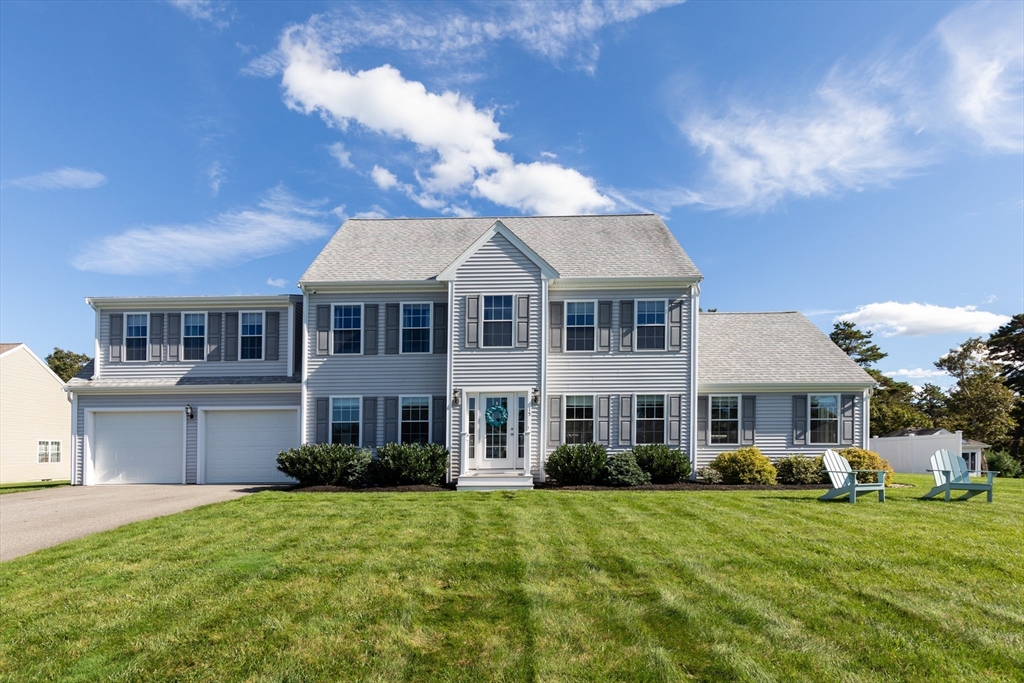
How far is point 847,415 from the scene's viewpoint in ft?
59.3

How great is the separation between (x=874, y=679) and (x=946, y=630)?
1363 millimetres

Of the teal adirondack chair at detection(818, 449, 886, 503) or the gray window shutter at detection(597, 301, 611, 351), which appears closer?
the teal adirondack chair at detection(818, 449, 886, 503)

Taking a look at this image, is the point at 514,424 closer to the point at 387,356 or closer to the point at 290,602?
the point at 387,356

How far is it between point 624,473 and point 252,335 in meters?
11.7

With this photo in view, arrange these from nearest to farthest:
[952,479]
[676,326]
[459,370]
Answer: [952,479]
[459,370]
[676,326]

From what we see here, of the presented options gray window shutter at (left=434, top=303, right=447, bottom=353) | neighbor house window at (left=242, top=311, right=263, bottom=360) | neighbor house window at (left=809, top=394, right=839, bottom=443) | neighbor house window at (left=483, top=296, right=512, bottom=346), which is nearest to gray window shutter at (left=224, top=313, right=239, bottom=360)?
neighbor house window at (left=242, top=311, right=263, bottom=360)

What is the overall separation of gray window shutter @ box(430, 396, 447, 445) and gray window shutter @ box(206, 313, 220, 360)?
7.02 metres

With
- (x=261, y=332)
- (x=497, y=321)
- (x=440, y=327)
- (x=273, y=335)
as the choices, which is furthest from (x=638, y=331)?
(x=261, y=332)

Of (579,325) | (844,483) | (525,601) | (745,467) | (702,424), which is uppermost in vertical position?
(579,325)

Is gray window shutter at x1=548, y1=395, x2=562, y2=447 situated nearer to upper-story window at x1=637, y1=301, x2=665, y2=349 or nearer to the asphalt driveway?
upper-story window at x1=637, y1=301, x2=665, y2=349

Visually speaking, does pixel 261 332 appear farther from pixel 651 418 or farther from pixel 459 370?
pixel 651 418

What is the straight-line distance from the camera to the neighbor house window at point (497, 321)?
55.7ft

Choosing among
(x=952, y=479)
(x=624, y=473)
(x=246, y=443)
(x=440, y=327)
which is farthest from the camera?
(x=246, y=443)

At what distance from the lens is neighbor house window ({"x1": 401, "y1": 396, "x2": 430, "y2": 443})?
17.5 m
